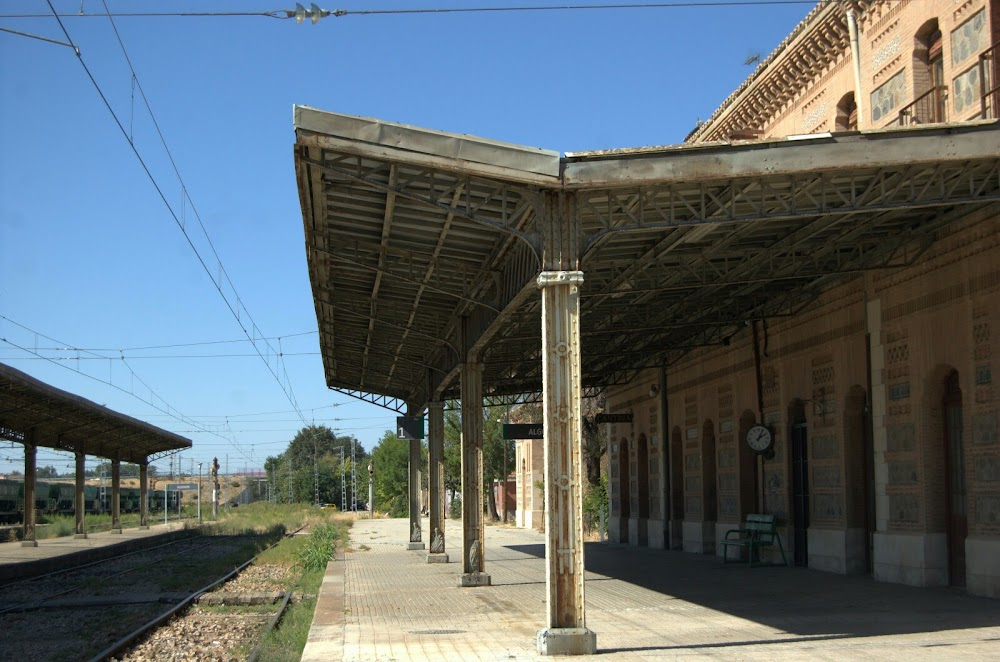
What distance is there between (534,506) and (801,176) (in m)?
40.3

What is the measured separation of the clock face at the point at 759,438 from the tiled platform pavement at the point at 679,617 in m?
2.43

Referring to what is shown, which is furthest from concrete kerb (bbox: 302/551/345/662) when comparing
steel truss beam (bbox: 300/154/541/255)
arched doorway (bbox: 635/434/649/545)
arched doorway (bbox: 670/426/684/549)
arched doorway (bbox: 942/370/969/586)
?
arched doorway (bbox: 635/434/649/545)

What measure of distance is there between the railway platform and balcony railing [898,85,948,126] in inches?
834

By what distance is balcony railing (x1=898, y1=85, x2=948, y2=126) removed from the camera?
54.3 feet

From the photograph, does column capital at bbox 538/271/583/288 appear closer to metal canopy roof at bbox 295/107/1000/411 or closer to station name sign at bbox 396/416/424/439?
metal canopy roof at bbox 295/107/1000/411

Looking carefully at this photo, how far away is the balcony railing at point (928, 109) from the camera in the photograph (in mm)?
16547

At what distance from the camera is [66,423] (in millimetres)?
36938

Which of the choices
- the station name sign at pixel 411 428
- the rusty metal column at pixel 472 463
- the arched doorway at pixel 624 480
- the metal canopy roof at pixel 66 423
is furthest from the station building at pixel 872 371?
the metal canopy roof at pixel 66 423

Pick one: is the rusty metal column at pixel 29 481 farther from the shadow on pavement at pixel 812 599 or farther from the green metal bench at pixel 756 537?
the green metal bench at pixel 756 537

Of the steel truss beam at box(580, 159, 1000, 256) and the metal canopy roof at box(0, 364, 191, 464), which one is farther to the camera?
the metal canopy roof at box(0, 364, 191, 464)

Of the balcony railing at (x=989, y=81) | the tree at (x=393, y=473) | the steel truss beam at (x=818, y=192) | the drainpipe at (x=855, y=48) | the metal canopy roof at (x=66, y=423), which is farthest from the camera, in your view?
the tree at (x=393, y=473)

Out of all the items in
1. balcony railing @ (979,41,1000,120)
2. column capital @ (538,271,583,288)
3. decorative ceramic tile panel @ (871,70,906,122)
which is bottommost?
column capital @ (538,271,583,288)

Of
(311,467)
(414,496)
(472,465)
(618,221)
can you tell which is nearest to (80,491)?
(414,496)

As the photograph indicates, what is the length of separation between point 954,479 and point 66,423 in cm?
3042
